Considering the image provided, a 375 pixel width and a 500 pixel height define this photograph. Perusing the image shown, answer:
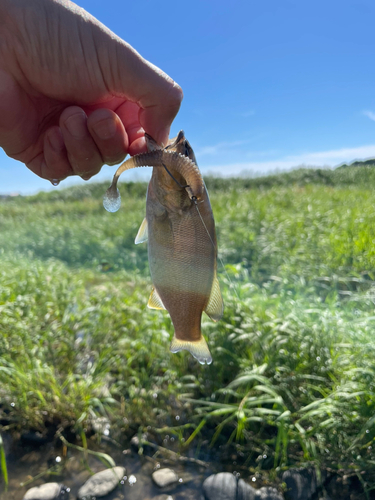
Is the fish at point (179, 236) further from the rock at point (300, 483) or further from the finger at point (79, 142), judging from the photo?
the rock at point (300, 483)

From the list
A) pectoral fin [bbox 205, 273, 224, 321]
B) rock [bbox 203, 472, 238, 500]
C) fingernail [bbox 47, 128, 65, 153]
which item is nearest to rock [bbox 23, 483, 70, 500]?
rock [bbox 203, 472, 238, 500]

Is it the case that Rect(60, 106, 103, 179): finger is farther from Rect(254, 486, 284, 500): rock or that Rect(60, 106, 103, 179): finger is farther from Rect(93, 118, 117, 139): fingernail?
Rect(254, 486, 284, 500): rock

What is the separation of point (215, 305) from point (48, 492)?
7.66 ft

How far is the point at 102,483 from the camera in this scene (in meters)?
2.81

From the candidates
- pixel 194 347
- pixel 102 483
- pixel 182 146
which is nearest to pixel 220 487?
pixel 102 483

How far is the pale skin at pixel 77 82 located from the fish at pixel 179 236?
0.47m

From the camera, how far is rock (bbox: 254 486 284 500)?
2.54 metres

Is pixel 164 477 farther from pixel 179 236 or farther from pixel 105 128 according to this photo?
pixel 105 128

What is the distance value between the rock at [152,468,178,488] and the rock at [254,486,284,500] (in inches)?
25.6

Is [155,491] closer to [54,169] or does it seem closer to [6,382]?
[6,382]

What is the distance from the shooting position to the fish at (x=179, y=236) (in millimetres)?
1322

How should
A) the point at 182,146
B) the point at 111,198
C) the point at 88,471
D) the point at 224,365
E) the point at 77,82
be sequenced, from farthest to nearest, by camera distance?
the point at 224,365 < the point at 88,471 < the point at 77,82 < the point at 111,198 < the point at 182,146

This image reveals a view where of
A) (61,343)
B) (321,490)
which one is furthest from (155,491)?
(61,343)

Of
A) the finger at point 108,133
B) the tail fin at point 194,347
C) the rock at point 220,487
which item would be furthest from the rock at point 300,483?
the finger at point 108,133
